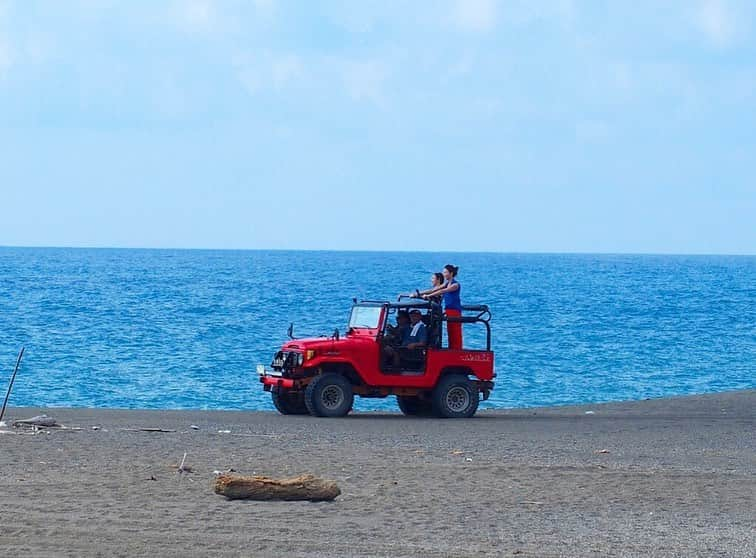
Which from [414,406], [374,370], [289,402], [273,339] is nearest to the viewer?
[374,370]

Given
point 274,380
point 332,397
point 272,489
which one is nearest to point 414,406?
point 332,397

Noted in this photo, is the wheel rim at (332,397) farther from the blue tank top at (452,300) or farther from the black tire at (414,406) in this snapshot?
the blue tank top at (452,300)

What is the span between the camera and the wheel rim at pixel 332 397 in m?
21.4

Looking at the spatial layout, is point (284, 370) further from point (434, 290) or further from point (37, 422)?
point (37, 422)

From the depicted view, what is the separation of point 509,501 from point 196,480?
3065 mm

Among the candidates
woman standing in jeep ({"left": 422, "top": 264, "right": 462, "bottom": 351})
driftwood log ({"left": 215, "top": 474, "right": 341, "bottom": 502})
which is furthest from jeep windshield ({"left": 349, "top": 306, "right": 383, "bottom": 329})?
driftwood log ({"left": 215, "top": 474, "right": 341, "bottom": 502})

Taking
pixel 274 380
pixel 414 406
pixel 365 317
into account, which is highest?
pixel 365 317

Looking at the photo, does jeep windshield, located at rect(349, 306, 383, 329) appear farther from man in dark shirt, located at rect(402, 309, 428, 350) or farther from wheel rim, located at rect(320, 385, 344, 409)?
wheel rim, located at rect(320, 385, 344, 409)

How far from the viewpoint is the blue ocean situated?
109ft

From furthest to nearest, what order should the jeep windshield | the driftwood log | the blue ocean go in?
the blue ocean < the jeep windshield < the driftwood log

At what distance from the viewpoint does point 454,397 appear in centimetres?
2206

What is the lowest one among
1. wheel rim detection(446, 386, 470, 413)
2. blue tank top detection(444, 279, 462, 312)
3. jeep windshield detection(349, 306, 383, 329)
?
wheel rim detection(446, 386, 470, 413)

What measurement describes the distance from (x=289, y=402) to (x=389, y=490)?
9.30 metres

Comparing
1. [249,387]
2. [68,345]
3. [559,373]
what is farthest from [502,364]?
[68,345]
